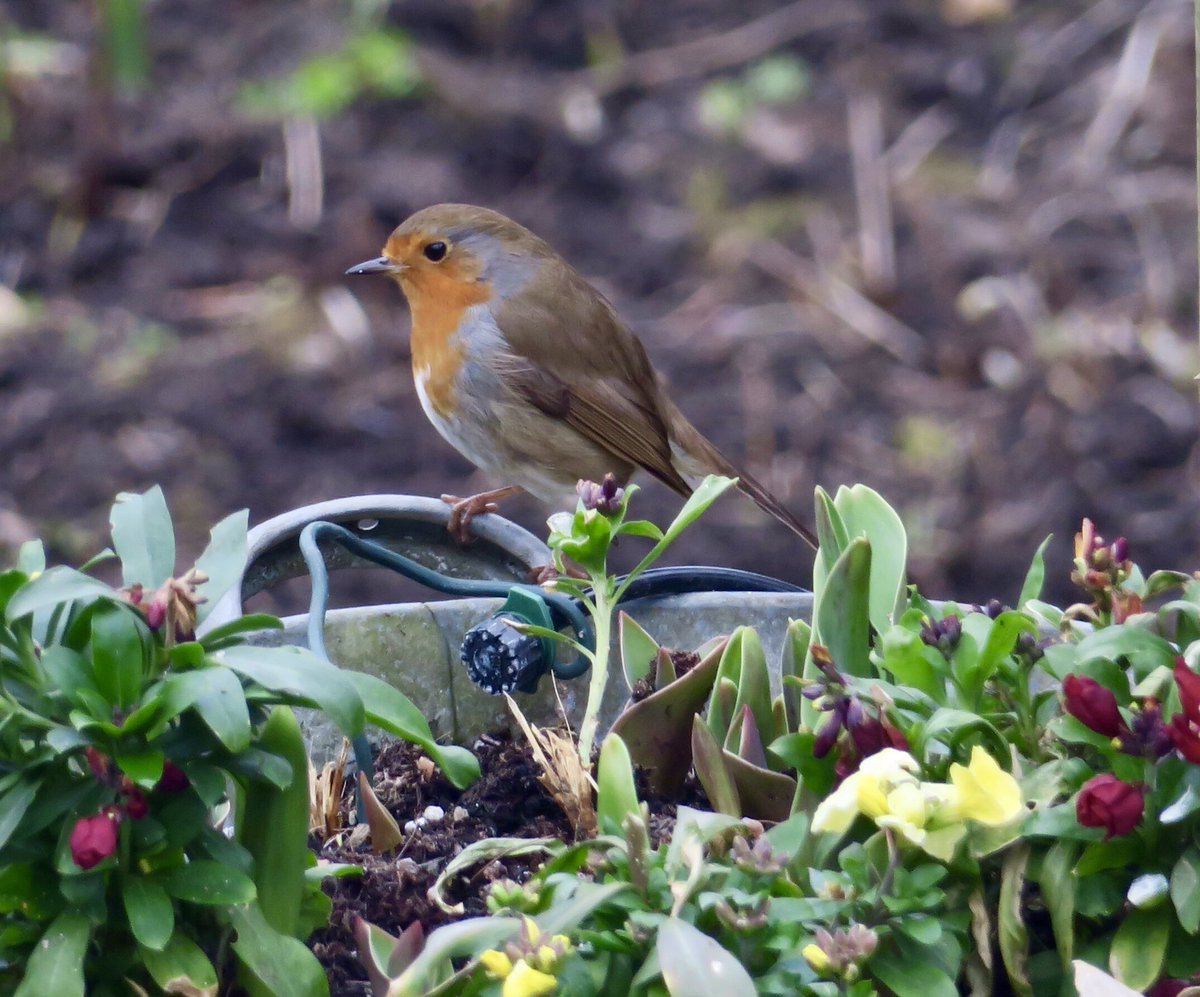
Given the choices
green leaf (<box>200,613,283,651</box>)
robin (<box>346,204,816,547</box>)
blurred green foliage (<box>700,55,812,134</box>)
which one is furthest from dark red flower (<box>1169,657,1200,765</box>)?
blurred green foliage (<box>700,55,812,134</box>)

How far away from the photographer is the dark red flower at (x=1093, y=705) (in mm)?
1094

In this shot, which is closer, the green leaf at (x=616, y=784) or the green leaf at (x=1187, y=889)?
the green leaf at (x=1187, y=889)

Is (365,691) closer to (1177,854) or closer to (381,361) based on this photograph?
(1177,854)

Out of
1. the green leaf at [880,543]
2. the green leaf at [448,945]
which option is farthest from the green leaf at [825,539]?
the green leaf at [448,945]

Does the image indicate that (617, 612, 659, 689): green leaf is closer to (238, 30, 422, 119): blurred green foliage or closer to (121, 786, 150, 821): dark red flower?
(121, 786, 150, 821): dark red flower

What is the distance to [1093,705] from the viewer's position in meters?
1.10

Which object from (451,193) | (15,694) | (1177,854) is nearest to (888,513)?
(1177,854)

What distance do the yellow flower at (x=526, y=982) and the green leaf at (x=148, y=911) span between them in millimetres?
230

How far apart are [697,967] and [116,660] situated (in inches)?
16.0

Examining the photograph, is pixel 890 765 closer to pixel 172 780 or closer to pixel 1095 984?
pixel 1095 984

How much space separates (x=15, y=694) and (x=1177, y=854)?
76 centimetres

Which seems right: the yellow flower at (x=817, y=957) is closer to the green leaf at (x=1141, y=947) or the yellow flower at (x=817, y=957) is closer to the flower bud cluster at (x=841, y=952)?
the flower bud cluster at (x=841, y=952)

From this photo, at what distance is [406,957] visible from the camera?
1.07 meters

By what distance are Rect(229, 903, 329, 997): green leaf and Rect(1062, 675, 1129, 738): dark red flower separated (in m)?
A: 0.52
